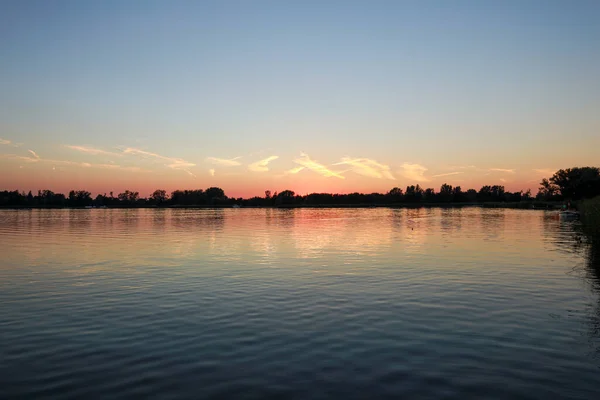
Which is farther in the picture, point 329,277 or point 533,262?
point 533,262

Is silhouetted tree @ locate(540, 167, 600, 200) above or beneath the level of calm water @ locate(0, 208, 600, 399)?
above

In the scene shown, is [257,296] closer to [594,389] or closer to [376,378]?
[376,378]

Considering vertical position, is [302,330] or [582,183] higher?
[582,183]

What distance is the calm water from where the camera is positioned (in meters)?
11.0

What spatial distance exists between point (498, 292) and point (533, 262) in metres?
13.9

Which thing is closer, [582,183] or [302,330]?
[302,330]

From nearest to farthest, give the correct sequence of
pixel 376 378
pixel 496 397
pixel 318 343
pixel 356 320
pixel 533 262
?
1. pixel 496 397
2. pixel 376 378
3. pixel 318 343
4. pixel 356 320
5. pixel 533 262

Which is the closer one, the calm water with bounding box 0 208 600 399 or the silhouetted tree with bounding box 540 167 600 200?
the calm water with bounding box 0 208 600 399

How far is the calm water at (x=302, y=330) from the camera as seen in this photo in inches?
433

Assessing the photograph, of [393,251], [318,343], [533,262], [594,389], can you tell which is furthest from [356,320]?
[393,251]

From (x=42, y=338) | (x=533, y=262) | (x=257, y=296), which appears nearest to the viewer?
(x=42, y=338)

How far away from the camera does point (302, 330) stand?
1580 centimetres

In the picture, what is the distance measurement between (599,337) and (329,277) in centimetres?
1516

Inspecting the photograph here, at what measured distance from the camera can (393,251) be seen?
42062mm
